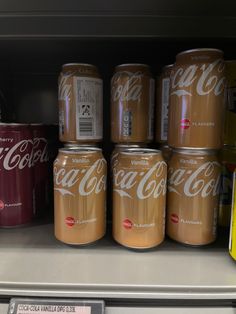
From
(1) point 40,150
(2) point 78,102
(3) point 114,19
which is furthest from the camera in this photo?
(1) point 40,150

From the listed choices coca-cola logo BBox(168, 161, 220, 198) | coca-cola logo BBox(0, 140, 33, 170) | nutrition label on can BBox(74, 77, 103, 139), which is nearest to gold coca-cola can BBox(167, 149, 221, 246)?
coca-cola logo BBox(168, 161, 220, 198)

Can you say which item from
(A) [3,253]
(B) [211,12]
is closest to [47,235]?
(A) [3,253]

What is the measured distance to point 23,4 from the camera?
576mm

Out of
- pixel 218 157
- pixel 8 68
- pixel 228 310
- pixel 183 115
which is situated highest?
pixel 8 68

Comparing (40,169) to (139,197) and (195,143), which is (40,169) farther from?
(195,143)

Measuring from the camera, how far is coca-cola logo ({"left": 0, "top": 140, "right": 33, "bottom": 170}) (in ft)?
2.31

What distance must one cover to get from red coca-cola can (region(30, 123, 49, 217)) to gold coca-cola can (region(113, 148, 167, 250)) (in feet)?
1.00

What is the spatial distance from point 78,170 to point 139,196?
0.15 metres

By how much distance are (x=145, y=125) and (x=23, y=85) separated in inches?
23.1

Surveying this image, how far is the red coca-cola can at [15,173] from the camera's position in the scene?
0.70 metres

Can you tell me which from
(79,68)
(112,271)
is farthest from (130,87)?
(112,271)

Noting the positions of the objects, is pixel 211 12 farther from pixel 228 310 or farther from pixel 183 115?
pixel 228 310

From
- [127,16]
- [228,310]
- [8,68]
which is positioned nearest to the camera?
[228,310]

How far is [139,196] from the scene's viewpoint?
60 centimetres
